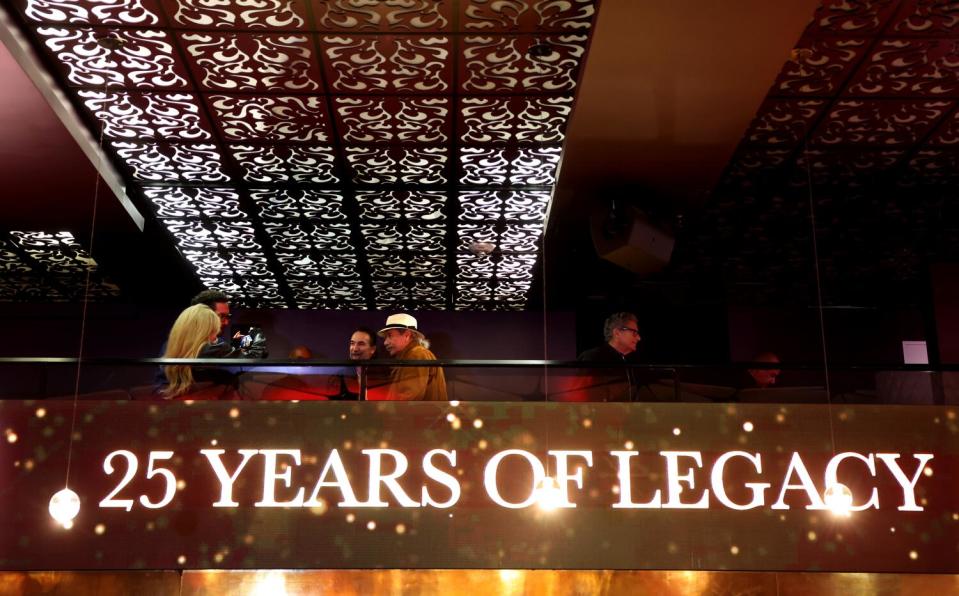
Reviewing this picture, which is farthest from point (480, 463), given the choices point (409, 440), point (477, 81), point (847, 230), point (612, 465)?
point (847, 230)

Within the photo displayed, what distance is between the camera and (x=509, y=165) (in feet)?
23.8

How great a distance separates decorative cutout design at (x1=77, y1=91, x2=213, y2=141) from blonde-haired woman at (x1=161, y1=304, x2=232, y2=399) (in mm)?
1512

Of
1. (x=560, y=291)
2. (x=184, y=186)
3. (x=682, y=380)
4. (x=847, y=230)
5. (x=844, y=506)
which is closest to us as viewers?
(x=844, y=506)

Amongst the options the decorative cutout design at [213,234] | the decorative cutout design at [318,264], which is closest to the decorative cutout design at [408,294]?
the decorative cutout design at [318,264]

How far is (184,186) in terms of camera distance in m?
7.68

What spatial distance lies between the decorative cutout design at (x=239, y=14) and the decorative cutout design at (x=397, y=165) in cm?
174

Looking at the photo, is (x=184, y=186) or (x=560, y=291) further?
(x=560, y=291)

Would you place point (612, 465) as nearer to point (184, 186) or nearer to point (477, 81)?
point (477, 81)

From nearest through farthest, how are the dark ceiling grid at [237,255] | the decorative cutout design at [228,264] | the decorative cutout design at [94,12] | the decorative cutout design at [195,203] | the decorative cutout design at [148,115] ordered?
1. the decorative cutout design at [94,12]
2. the dark ceiling grid at [237,255]
3. the decorative cutout design at [148,115]
4. the decorative cutout design at [195,203]
5. the decorative cutout design at [228,264]

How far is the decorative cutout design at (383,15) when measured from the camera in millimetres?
5094

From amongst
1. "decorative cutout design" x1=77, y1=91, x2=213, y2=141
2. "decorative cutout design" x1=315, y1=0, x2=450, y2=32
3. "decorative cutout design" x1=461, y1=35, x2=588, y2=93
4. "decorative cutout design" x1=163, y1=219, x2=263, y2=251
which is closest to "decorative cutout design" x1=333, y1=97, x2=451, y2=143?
"decorative cutout design" x1=461, y1=35, x2=588, y2=93

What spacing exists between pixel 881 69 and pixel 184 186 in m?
5.51

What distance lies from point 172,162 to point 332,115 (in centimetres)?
165

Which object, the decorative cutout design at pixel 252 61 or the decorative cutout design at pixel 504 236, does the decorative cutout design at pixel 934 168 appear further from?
the decorative cutout design at pixel 252 61
